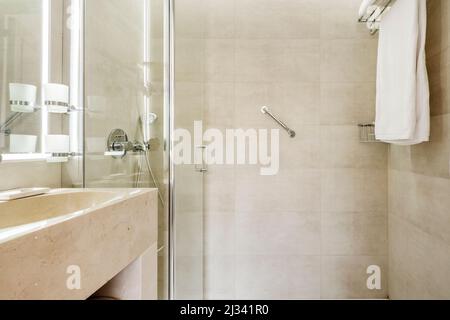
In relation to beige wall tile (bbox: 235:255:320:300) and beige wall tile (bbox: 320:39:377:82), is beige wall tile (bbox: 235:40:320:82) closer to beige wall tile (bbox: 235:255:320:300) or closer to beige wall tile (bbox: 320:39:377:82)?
beige wall tile (bbox: 320:39:377:82)

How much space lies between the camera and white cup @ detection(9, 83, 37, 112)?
2.63 ft

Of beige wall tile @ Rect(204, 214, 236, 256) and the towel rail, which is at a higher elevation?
the towel rail

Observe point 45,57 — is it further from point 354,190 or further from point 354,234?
point 354,234

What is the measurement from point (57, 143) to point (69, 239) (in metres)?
0.59

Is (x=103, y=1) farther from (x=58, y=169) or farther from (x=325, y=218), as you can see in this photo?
(x=325, y=218)

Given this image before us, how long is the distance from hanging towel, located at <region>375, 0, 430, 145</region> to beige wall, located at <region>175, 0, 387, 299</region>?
12.1 inches

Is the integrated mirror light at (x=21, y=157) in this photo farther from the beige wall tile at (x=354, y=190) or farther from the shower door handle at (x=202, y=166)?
the beige wall tile at (x=354, y=190)

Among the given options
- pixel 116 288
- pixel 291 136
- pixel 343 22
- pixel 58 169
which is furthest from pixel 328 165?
pixel 58 169

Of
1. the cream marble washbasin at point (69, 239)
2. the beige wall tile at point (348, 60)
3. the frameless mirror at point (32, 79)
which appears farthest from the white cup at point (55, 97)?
the beige wall tile at point (348, 60)

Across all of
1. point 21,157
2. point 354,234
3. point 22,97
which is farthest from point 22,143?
point 354,234

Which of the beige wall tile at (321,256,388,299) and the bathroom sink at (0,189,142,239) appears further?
the beige wall tile at (321,256,388,299)

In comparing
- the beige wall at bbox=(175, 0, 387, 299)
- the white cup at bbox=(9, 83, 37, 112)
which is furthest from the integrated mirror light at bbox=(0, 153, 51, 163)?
the beige wall at bbox=(175, 0, 387, 299)

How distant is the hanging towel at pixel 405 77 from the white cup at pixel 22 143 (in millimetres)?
1397

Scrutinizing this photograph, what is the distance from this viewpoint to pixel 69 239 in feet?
1.51
